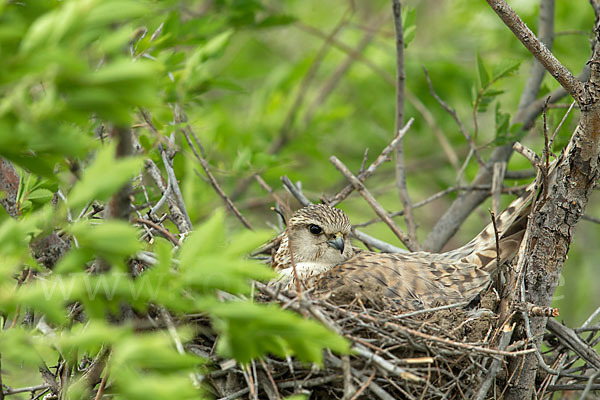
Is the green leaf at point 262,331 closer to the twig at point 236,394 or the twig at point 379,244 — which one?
the twig at point 236,394

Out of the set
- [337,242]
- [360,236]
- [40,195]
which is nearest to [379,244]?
[360,236]

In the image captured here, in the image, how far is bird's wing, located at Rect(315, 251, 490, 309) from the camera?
3703 mm

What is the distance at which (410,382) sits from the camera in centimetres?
301

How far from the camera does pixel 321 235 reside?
14.3 ft

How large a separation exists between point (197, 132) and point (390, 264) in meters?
2.49

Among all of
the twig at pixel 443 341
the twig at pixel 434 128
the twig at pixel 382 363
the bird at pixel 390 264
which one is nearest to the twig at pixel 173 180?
the bird at pixel 390 264

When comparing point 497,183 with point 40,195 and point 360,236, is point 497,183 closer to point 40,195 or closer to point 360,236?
point 360,236

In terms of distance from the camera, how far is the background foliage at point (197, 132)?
61.1 inches

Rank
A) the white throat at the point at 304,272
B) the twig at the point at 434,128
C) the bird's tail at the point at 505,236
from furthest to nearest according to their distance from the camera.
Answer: the twig at the point at 434,128, the white throat at the point at 304,272, the bird's tail at the point at 505,236

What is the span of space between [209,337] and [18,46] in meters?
1.74

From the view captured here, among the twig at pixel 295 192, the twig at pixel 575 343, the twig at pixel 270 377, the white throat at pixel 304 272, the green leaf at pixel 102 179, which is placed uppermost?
the green leaf at pixel 102 179

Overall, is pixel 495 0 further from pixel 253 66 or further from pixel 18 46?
pixel 253 66

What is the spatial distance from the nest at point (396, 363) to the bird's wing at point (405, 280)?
0.77ft

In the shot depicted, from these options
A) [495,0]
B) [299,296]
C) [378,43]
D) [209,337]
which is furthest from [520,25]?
[378,43]
